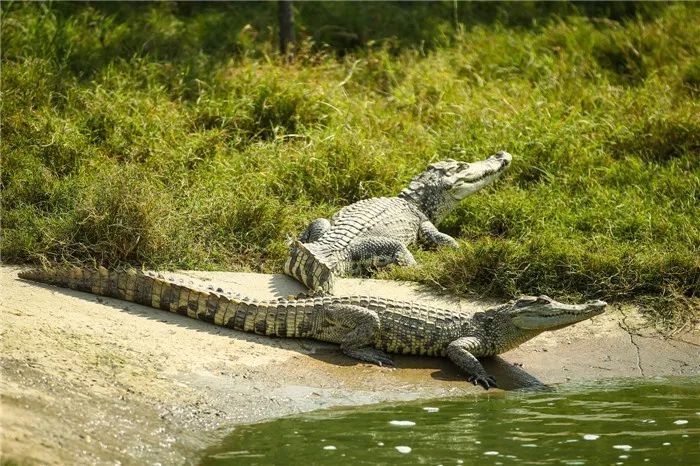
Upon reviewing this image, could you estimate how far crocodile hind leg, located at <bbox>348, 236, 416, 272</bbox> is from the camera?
9266mm

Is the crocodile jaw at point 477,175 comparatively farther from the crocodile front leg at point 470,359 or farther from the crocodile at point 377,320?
the crocodile front leg at point 470,359

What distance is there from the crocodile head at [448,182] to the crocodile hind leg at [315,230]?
40.5 inches

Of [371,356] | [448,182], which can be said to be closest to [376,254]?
[448,182]

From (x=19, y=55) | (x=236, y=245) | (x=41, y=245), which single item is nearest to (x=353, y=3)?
(x=19, y=55)

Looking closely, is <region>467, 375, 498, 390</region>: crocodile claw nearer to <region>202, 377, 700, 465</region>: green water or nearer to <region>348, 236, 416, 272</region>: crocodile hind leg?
<region>202, 377, 700, 465</region>: green water

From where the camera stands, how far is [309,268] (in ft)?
28.3

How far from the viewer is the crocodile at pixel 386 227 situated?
28.8 feet

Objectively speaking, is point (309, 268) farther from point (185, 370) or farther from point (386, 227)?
point (185, 370)

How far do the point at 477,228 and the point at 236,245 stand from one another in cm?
212

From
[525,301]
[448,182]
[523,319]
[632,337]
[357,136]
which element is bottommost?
[632,337]

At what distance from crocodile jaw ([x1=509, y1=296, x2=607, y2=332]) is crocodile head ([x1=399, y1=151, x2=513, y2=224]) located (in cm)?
273

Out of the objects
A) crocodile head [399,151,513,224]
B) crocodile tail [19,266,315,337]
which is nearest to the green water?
crocodile tail [19,266,315,337]

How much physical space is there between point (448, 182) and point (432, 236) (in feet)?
1.80

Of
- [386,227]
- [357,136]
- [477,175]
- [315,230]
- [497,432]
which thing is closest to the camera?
[497,432]
